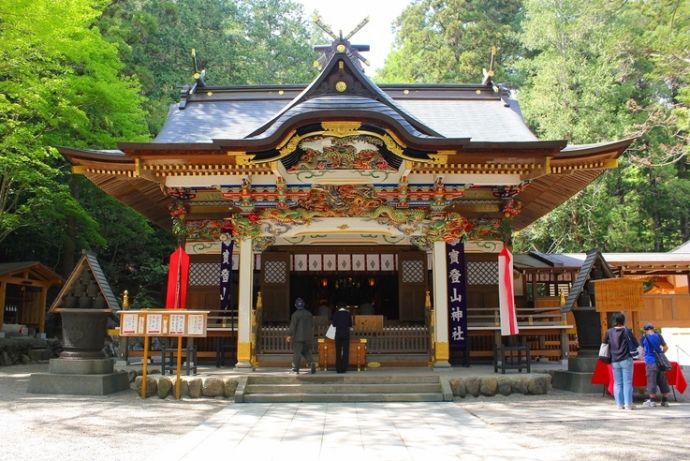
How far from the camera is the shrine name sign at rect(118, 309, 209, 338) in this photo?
9078mm

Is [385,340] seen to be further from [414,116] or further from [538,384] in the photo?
[414,116]

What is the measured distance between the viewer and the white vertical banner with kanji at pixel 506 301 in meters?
11.3

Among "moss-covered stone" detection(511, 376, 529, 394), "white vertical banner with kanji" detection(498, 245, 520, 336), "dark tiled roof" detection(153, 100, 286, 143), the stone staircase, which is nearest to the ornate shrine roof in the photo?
"dark tiled roof" detection(153, 100, 286, 143)

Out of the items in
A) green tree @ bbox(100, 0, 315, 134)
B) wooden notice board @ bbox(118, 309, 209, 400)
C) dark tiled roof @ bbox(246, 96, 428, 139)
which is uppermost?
green tree @ bbox(100, 0, 315, 134)

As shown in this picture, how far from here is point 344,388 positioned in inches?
365

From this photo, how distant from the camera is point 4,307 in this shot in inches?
722

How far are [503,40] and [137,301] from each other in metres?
27.4

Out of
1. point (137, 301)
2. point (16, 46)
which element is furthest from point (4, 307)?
point (16, 46)

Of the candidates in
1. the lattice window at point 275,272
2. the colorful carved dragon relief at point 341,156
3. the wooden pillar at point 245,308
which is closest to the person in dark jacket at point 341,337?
the wooden pillar at point 245,308

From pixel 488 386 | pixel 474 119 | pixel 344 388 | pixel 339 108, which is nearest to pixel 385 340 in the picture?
pixel 344 388

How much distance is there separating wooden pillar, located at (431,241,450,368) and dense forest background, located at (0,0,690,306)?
882cm

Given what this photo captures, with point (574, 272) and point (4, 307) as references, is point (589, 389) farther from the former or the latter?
point (4, 307)

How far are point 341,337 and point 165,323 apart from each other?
10.5 ft

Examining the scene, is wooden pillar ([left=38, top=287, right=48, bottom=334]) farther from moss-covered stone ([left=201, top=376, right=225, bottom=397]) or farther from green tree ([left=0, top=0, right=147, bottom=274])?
moss-covered stone ([left=201, top=376, right=225, bottom=397])
